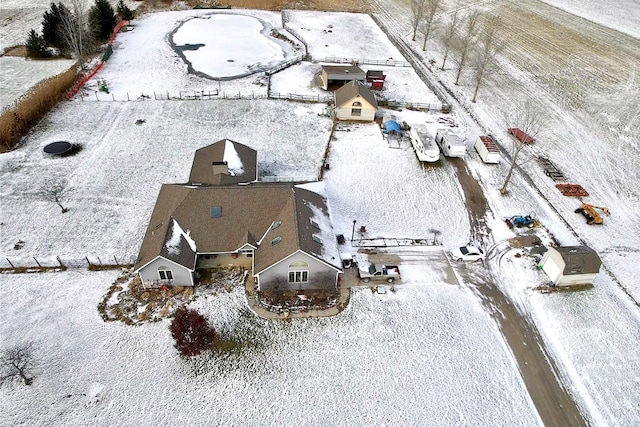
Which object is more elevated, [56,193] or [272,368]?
[56,193]

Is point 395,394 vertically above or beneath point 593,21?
beneath

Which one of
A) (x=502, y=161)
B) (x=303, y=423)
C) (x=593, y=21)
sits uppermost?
(x=593, y=21)

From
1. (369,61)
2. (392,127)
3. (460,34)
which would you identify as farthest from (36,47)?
(460,34)

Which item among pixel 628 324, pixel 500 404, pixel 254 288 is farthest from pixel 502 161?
pixel 254 288

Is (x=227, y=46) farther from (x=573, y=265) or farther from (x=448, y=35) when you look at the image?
(x=573, y=265)

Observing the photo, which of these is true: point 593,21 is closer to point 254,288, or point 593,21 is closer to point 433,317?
point 433,317
